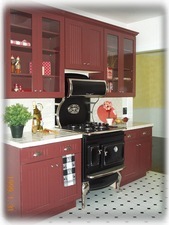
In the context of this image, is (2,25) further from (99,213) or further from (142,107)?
(142,107)

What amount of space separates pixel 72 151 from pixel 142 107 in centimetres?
324

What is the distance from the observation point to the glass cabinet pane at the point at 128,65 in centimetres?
381

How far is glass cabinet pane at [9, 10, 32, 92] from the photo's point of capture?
2.48 meters

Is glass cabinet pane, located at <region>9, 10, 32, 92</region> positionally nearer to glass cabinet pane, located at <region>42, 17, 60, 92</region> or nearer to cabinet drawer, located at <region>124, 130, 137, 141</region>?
glass cabinet pane, located at <region>42, 17, 60, 92</region>

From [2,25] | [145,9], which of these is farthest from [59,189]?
[145,9]

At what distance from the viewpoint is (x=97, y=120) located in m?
3.71

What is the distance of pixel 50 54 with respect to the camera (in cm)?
278

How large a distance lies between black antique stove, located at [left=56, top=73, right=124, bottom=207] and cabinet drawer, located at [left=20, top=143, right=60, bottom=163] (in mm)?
408

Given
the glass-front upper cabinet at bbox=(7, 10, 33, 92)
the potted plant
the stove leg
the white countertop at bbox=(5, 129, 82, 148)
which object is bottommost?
the stove leg

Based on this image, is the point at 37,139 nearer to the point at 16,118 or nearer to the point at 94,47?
the point at 16,118

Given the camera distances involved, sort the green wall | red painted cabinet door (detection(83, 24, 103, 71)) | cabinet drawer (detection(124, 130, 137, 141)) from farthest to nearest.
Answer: the green wall
cabinet drawer (detection(124, 130, 137, 141))
red painted cabinet door (detection(83, 24, 103, 71))

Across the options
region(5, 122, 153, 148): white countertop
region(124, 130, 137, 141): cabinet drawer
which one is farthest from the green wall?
region(5, 122, 153, 148): white countertop

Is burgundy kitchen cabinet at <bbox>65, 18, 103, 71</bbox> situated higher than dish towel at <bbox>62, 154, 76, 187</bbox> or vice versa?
burgundy kitchen cabinet at <bbox>65, 18, 103, 71</bbox>

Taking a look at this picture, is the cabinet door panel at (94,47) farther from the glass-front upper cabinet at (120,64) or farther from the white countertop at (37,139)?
the white countertop at (37,139)
